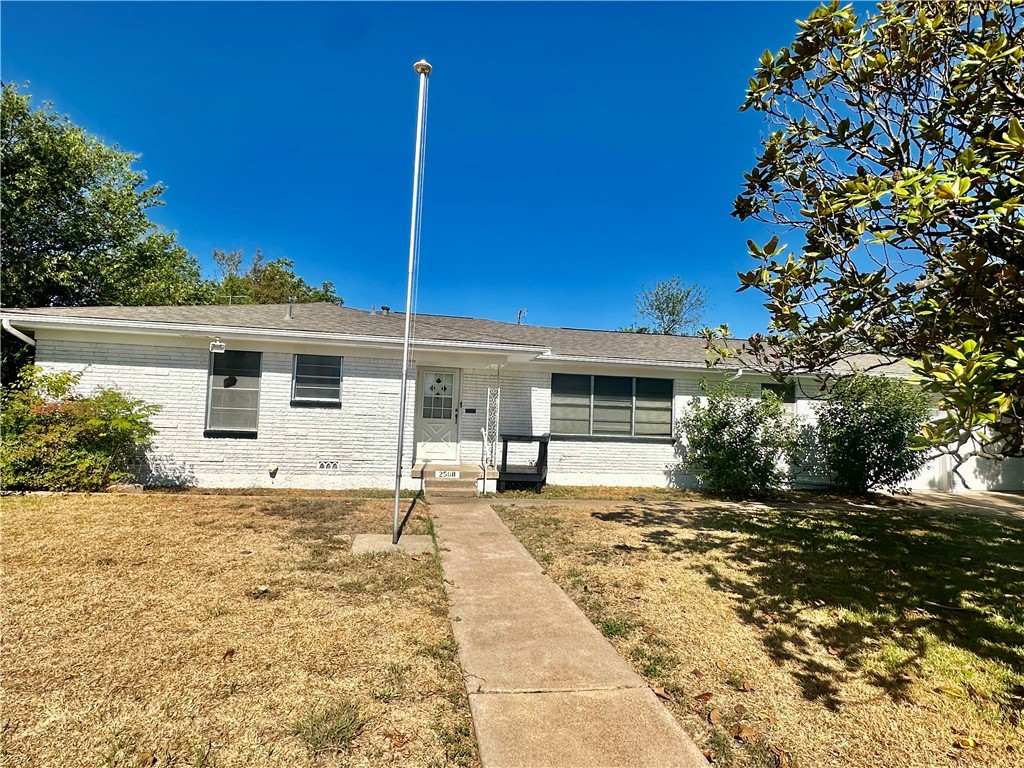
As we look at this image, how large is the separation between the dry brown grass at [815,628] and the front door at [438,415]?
128 inches

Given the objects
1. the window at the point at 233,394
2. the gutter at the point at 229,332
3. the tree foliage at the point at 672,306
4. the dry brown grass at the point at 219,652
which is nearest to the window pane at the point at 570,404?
the gutter at the point at 229,332

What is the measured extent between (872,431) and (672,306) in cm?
3297

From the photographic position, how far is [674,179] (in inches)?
695

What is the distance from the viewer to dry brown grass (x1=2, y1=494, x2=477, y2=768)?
93.1 inches

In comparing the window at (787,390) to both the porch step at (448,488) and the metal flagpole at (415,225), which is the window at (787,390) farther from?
the metal flagpole at (415,225)

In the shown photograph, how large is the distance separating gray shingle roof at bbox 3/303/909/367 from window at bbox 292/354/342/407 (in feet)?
2.10

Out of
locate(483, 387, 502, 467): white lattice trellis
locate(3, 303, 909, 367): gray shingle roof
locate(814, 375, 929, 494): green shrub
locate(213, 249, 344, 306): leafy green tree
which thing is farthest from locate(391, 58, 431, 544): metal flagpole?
locate(213, 249, 344, 306): leafy green tree

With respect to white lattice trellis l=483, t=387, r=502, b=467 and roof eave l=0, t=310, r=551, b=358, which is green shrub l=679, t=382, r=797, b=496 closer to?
roof eave l=0, t=310, r=551, b=358

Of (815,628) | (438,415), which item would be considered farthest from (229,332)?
(815,628)

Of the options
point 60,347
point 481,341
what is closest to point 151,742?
point 481,341

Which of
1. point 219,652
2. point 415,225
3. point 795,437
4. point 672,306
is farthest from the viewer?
point 672,306

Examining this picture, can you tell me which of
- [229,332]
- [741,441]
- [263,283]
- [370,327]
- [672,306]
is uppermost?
[672,306]

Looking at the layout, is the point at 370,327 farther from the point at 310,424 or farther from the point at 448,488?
the point at 448,488

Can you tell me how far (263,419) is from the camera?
9.43 metres
